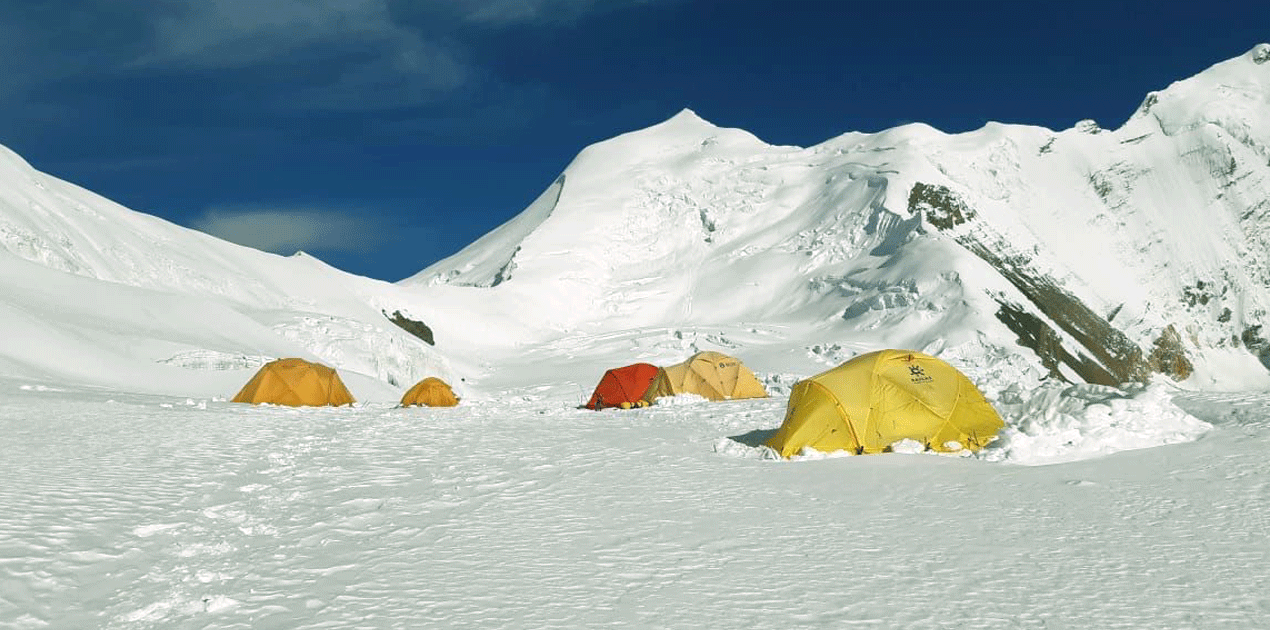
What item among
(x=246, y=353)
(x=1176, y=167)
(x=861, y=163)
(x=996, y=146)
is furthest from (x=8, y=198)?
(x=1176, y=167)

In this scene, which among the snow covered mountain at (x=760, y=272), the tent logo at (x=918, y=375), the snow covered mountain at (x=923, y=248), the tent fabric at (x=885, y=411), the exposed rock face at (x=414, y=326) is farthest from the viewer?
the snow covered mountain at (x=923, y=248)

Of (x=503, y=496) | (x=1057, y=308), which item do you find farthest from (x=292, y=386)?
(x=1057, y=308)

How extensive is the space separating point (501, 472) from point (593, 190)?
121 meters

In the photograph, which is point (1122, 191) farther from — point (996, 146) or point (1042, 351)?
point (1042, 351)

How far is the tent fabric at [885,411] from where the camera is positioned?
43.7 feet

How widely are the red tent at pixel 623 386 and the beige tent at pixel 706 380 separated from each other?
538 millimetres

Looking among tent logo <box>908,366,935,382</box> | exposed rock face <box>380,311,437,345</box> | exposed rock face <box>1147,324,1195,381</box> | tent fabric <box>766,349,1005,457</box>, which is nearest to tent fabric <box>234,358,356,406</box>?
tent fabric <box>766,349,1005,457</box>

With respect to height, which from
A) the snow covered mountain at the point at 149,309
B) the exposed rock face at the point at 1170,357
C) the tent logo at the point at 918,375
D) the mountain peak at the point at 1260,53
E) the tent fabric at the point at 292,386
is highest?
the mountain peak at the point at 1260,53

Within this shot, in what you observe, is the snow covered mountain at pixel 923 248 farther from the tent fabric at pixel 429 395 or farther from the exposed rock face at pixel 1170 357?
the tent fabric at pixel 429 395

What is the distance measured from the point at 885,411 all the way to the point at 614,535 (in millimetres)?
6123

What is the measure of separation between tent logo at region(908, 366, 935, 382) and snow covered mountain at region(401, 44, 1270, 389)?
165 ft

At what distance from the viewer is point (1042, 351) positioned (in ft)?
270

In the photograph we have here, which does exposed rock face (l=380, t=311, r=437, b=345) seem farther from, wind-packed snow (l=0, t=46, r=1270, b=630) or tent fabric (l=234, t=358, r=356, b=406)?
tent fabric (l=234, t=358, r=356, b=406)

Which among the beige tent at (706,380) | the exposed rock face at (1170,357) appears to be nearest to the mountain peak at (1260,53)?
the exposed rock face at (1170,357)
